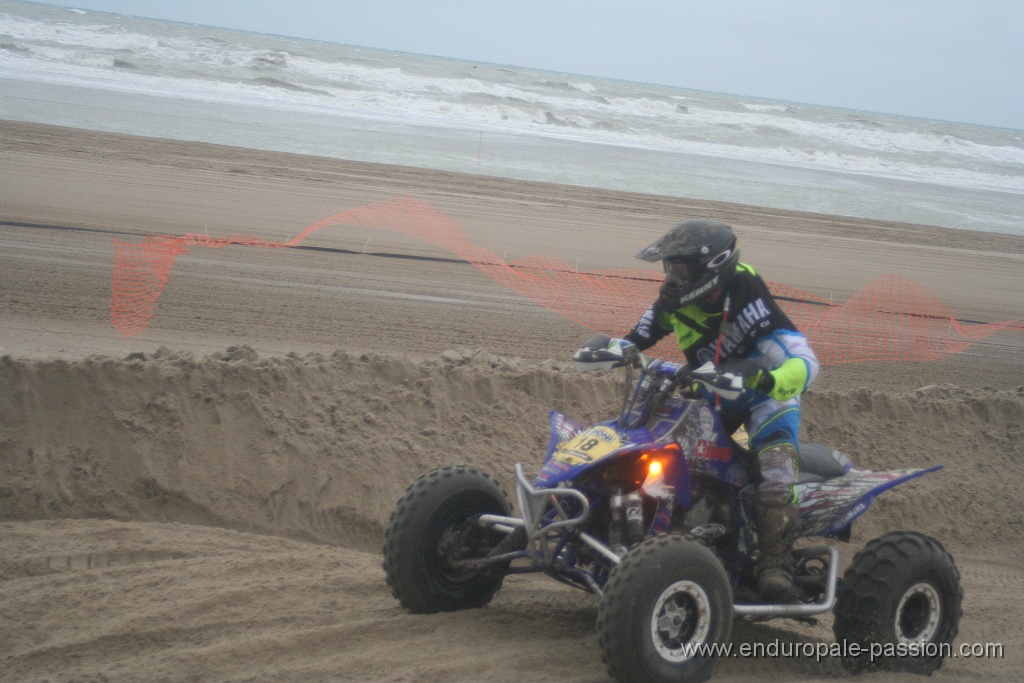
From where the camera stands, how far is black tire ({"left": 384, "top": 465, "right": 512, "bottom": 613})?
4133 millimetres

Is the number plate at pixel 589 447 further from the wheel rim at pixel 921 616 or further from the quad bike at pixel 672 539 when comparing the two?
the wheel rim at pixel 921 616

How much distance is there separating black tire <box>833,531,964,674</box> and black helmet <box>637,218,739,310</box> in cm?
148

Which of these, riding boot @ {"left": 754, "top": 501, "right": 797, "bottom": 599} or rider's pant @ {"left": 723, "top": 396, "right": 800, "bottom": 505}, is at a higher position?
rider's pant @ {"left": 723, "top": 396, "right": 800, "bottom": 505}

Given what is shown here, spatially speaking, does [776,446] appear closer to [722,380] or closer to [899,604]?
[722,380]

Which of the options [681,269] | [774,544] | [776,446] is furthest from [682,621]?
[681,269]

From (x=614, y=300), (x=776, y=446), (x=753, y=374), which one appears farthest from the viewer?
(x=614, y=300)

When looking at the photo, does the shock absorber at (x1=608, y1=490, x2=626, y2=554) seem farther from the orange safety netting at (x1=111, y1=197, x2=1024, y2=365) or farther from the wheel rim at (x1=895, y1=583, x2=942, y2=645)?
the orange safety netting at (x1=111, y1=197, x2=1024, y2=365)

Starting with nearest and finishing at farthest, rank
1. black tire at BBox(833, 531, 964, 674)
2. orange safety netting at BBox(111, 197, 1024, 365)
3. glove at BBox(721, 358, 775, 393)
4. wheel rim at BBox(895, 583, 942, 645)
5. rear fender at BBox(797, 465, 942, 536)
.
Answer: glove at BBox(721, 358, 775, 393), black tire at BBox(833, 531, 964, 674), wheel rim at BBox(895, 583, 942, 645), rear fender at BBox(797, 465, 942, 536), orange safety netting at BBox(111, 197, 1024, 365)

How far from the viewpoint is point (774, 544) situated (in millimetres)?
4074

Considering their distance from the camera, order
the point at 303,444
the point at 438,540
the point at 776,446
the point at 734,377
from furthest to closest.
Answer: the point at 303,444, the point at 438,540, the point at 776,446, the point at 734,377

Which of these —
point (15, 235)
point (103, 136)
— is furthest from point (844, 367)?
point (103, 136)

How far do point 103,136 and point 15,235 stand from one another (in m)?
8.86

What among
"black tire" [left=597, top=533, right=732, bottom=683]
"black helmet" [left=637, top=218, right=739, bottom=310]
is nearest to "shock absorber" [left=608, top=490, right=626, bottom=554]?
"black tire" [left=597, top=533, right=732, bottom=683]

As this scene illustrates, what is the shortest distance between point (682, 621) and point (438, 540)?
1.27 metres
